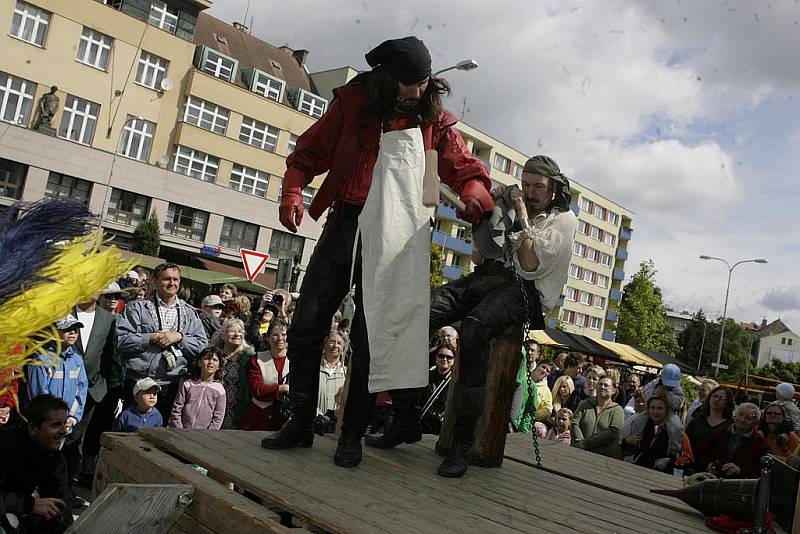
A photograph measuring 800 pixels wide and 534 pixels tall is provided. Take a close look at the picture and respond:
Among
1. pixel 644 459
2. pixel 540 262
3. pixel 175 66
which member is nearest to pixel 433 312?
pixel 540 262

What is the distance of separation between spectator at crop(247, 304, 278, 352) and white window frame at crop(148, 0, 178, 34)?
26033 millimetres

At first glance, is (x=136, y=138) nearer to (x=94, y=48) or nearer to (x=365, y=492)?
(x=94, y=48)

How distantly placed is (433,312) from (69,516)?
256 cm

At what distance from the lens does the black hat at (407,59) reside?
3.19 m

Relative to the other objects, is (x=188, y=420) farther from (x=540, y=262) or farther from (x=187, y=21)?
(x=187, y=21)

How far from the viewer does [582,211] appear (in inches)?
2633

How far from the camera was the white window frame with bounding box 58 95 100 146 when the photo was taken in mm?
28734

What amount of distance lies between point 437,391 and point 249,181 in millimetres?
31715

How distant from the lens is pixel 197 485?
260 cm

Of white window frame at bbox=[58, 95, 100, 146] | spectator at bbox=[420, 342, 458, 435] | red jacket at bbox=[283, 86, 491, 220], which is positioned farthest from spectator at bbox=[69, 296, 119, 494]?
white window frame at bbox=[58, 95, 100, 146]

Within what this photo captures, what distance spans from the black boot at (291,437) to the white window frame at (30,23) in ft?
95.5

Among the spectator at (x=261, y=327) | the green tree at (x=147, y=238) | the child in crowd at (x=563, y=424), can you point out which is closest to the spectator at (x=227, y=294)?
the spectator at (x=261, y=327)

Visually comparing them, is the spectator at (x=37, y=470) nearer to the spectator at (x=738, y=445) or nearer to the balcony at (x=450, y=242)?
the spectator at (x=738, y=445)

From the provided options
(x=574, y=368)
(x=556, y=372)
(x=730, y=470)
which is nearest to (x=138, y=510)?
(x=730, y=470)
